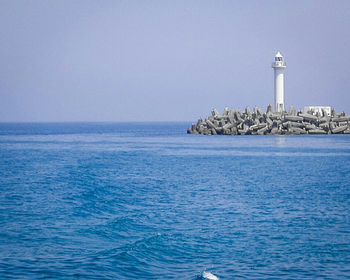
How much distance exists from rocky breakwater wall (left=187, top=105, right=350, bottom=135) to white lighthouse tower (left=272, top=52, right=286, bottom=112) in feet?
18.7

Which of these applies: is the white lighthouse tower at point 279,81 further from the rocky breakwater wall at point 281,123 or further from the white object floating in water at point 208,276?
the white object floating in water at point 208,276

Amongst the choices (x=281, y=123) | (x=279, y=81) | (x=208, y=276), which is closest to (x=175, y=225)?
(x=208, y=276)

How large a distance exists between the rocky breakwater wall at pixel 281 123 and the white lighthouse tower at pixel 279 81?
5.71 m

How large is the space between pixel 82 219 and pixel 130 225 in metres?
1.90

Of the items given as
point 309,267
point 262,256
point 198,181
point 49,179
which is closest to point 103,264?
point 262,256

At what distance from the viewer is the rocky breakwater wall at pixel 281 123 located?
72188 mm

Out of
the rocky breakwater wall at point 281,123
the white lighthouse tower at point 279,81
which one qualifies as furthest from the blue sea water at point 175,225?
the white lighthouse tower at point 279,81

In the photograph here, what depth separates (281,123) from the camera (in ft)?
237

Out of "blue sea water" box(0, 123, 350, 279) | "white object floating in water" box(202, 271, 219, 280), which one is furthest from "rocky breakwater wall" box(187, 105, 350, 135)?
"white object floating in water" box(202, 271, 219, 280)

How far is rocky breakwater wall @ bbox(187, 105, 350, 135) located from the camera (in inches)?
2842

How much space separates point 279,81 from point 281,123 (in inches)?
417

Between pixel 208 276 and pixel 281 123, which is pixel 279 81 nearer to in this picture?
pixel 281 123

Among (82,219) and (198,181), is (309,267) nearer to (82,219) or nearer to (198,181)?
(82,219)

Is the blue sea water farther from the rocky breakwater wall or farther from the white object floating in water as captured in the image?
the rocky breakwater wall
